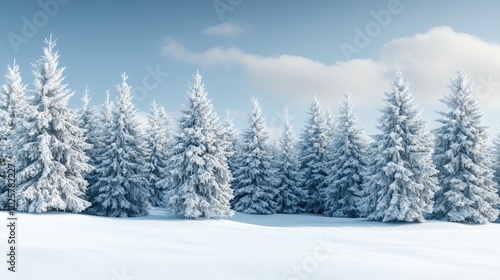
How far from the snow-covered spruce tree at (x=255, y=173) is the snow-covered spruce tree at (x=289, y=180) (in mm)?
1029

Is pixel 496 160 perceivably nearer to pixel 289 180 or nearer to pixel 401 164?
pixel 401 164

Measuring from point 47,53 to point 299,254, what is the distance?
2318 cm

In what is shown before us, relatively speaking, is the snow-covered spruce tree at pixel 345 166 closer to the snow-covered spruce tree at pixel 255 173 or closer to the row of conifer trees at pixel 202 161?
the row of conifer trees at pixel 202 161

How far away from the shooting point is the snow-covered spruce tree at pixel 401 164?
1077 inches

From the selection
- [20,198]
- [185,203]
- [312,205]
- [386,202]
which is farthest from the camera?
[312,205]

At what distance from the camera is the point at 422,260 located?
1162cm

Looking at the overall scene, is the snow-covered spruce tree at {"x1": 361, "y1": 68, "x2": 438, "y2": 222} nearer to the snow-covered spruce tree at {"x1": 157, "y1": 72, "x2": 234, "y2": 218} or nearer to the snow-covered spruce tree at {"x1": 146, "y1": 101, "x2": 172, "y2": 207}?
the snow-covered spruce tree at {"x1": 157, "y1": 72, "x2": 234, "y2": 218}

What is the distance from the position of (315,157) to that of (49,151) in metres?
26.3

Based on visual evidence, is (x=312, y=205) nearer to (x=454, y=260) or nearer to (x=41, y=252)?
(x=454, y=260)

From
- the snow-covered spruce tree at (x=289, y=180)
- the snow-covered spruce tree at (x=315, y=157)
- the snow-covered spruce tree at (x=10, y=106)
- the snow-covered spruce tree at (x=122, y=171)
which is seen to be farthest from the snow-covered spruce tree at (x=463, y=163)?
the snow-covered spruce tree at (x=10, y=106)

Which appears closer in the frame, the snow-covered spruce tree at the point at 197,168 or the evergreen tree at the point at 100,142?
the snow-covered spruce tree at the point at 197,168

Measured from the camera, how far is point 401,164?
27.7 meters

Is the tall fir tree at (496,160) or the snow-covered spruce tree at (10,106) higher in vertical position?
the snow-covered spruce tree at (10,106)

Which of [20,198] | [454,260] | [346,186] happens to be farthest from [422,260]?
[346,186]
